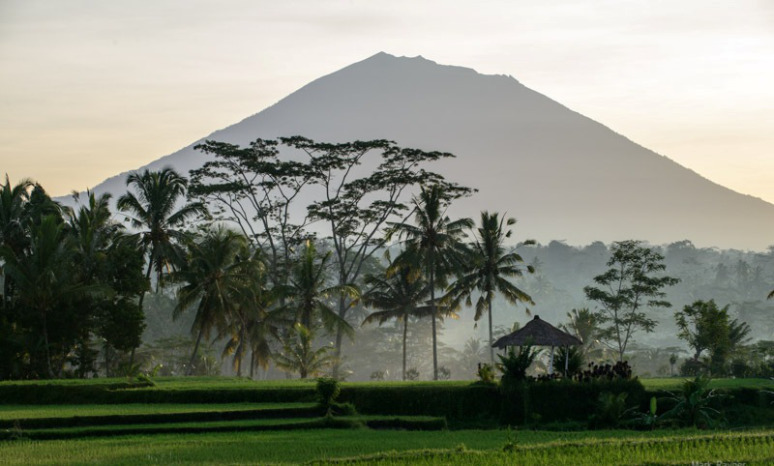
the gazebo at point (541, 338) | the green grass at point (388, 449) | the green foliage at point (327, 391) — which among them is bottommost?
the green grass at point (388, 449)

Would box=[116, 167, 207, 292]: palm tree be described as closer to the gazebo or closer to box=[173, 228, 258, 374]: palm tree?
box=[173, 228, 258, 374]: palm tree

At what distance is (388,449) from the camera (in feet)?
65.5

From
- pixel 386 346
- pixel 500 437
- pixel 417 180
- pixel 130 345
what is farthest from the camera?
pixel 386 346

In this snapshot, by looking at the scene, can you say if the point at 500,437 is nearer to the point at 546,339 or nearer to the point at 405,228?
the point at 546,339

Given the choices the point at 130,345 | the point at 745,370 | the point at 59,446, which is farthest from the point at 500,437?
the point at 130,345

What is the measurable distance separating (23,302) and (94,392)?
10.3 meters

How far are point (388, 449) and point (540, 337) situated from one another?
11.2 m

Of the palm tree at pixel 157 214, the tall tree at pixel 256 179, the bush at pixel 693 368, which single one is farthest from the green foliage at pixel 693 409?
the tall tree at pixel 256 179

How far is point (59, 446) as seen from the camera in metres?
20.8

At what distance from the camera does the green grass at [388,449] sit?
1753cm

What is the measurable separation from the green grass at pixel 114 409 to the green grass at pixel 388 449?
8.06 feet

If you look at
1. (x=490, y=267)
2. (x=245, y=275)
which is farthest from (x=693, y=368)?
(x=245, y=275)

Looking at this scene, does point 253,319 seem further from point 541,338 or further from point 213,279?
point 541,338

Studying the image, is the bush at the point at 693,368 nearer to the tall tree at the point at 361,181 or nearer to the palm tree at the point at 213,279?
the tall tree at the point at 361,181
